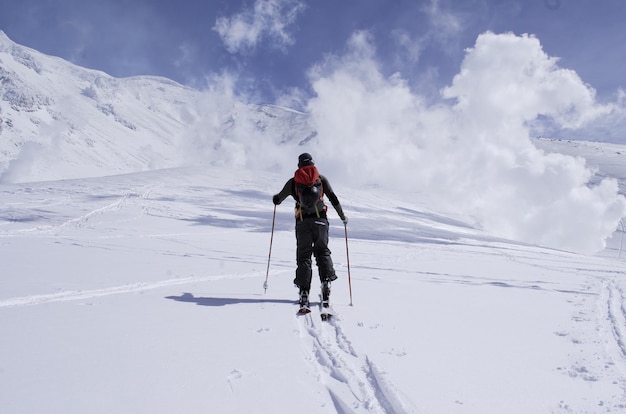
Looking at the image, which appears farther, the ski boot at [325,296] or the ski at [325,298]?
the ski boot at [325,296]

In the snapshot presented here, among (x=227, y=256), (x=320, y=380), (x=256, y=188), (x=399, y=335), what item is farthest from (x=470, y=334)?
(x=256, y=188)

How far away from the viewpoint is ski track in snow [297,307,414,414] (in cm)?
296

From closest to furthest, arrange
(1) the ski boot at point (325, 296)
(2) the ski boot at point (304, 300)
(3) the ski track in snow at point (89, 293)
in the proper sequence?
(3) the ski track in snow at point (89, 293) < (2) the ski boot at point (304, 300) < (1) the ski boot at point (325, 296)

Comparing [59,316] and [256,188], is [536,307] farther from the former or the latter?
[256,188]

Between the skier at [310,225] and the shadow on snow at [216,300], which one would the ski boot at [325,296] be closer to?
the skier at [310,225]

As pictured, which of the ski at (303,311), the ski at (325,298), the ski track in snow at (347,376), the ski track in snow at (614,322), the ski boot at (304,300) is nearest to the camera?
the ski track in snow at (347,376)

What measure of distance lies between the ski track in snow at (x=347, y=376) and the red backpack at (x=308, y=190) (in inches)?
83.4

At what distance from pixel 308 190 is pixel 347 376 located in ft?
11.0

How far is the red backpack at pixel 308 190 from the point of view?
6.21 metres

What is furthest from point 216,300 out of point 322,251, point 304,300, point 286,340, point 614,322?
point 614,322

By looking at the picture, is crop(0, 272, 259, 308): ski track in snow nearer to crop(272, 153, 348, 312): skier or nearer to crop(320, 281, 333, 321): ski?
crop(272, 153, 348, 312): skier

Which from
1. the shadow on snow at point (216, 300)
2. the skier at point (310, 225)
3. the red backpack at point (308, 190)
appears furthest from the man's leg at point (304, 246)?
the shadow on snow at point (216, 300)

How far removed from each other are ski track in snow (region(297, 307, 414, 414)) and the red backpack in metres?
2.12

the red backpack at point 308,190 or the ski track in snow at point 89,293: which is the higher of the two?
the red backpack at point 308,190
